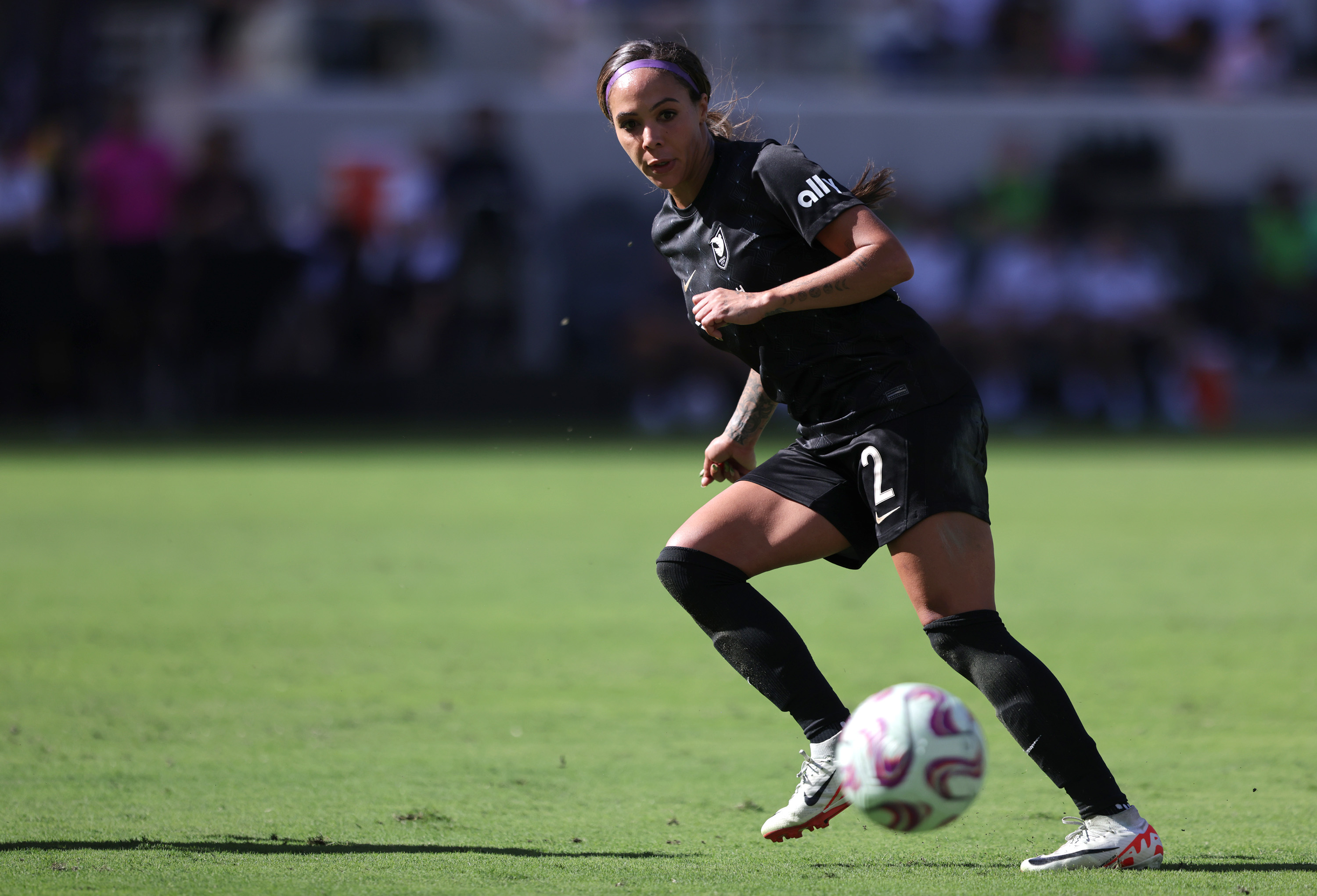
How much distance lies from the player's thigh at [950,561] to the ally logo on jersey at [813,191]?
0.83 m

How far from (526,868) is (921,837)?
113cm

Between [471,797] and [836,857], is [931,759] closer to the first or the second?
[836,857]

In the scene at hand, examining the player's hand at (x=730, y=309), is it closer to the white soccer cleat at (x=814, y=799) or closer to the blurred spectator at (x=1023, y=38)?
the white soccer cleat at (x=814, y=799)

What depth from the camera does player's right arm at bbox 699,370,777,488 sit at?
473 centimetres

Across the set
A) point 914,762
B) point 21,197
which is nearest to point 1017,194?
point 21,197

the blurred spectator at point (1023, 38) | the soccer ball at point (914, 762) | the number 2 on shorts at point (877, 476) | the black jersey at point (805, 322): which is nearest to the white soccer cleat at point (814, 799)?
the soccer ball at point (914, 762)

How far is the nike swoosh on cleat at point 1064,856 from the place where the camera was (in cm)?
398

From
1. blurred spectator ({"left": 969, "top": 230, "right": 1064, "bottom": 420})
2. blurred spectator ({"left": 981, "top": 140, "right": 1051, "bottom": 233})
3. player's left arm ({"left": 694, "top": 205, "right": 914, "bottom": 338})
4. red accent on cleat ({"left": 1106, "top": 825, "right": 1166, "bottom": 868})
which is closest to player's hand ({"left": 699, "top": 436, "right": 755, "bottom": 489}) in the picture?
player's left arm ({"left": 694, "top": 205, "right": 914, "bottom": 338})

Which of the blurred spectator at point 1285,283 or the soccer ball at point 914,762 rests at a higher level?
the blurred spectator at point 1285,283

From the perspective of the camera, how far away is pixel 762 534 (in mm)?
4371

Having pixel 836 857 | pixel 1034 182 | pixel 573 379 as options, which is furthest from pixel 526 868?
pixel 1034 182

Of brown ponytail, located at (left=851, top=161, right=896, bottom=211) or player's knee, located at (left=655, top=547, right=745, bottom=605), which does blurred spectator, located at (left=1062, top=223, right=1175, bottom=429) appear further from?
player's knee, located at (left=655, top=547, right=745, bottom=605)

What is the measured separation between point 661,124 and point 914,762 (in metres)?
1.72

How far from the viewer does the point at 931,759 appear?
3900mm
